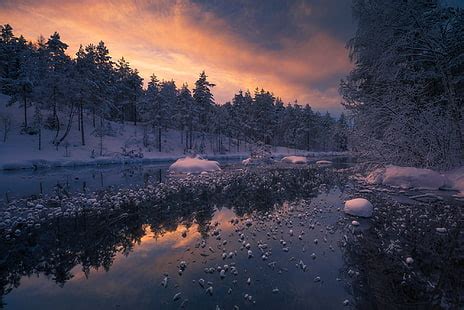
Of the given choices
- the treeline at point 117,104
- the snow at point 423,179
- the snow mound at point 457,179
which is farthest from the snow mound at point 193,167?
the snow mound at point 457,179

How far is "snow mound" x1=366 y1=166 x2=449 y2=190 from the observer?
15.2 meters

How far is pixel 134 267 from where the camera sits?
6.47 metres

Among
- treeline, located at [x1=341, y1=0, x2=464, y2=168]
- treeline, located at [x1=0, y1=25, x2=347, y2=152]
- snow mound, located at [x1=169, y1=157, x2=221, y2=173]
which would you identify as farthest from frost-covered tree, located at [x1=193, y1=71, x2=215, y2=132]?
treeline, located at [x1=341, y1=0, x2=464, y2=168]

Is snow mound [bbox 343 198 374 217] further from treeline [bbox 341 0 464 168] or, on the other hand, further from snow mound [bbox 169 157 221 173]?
snow mound [bbox 169 157 221 173]

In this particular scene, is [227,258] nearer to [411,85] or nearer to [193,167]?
[411,85]

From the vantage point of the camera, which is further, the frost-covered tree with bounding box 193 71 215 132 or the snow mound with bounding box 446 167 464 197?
the frost-covered tree with bounding box 193 71 215 132

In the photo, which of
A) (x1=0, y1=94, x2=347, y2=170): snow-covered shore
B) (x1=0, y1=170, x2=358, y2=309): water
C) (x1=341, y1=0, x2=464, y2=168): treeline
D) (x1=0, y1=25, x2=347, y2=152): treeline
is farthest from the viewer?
(x1=0, y1=25, x2=347, y2=152): treeline

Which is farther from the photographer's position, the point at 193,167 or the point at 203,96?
the point at 203,96

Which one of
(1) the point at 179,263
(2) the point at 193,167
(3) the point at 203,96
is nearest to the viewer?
(1) the point at 179,263

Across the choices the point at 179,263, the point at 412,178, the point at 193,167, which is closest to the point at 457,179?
the point at 412,178

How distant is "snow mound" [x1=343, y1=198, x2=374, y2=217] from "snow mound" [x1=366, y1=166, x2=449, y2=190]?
24.3 feet

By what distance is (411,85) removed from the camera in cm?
1841

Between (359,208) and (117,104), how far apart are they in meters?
72.0

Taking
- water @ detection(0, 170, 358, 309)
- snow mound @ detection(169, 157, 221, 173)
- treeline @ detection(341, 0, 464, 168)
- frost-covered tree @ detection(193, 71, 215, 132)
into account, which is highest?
frost-covered tree @ detection(193, 71, 215, 132)
